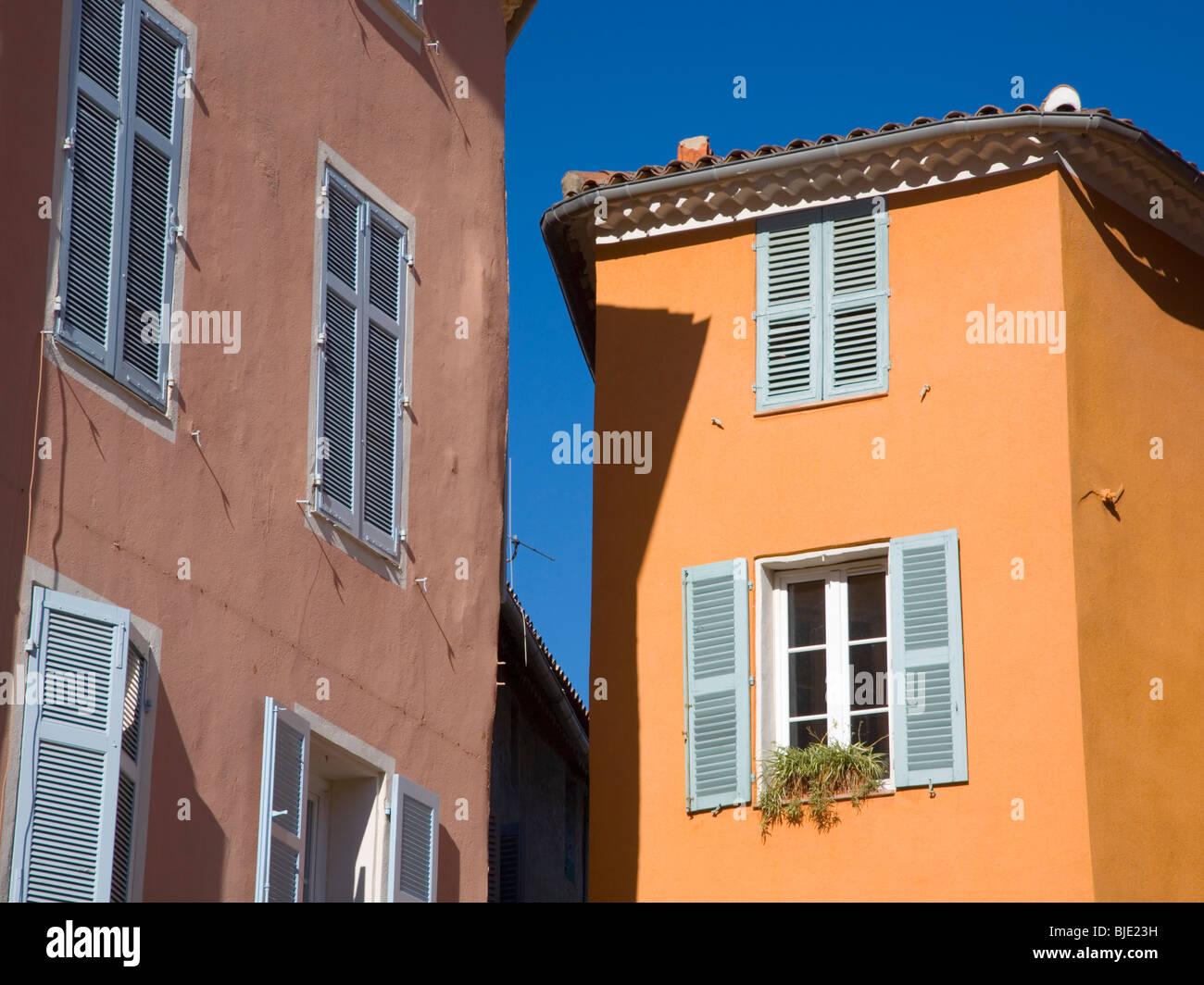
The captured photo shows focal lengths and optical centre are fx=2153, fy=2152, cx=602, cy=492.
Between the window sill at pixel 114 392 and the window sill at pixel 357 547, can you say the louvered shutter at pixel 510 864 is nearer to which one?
the window sill at pixel 357 547

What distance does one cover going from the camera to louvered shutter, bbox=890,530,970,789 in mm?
12922

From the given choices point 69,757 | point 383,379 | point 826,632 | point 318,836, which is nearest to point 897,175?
point 826,632

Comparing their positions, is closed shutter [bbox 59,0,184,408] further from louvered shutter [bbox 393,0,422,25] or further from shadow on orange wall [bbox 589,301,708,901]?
shadow on orange wall [bbox 589,301,708,901]

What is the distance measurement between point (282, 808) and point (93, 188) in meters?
2.83

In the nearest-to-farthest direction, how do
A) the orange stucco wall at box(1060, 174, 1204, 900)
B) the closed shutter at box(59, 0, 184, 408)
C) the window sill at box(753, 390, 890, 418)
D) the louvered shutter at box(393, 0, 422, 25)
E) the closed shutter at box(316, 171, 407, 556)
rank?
the closed shutter at box(59, 0, 184, 408) → the closed shutter at box(316, 171, 407, 556) → the louvered shutter at box(393, 0, 422, 25) → the orange stucco wall at box(1060, 174, 1204, 900) → the window sill at box(753, 390, 890, 418)

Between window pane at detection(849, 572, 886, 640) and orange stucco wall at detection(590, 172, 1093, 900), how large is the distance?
288 mm

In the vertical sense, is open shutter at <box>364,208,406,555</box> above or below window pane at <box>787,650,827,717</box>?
above

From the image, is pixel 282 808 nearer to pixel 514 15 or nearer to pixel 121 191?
pixel 121 191

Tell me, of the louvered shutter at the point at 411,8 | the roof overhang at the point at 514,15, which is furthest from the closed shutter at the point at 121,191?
the roof overhang at the point at 514,15

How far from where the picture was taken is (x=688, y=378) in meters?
14.7

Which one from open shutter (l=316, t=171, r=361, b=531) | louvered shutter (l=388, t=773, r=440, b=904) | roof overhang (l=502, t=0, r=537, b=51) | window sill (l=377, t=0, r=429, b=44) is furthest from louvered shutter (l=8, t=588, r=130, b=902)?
roof overhang (l=502, t=0, r=537, b=51)

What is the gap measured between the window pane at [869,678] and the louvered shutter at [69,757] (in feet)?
19.5
